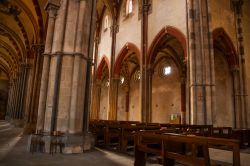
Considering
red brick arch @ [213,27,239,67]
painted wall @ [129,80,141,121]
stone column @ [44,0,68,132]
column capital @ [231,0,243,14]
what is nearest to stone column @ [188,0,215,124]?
red brick arch @ [213,27,239,67]

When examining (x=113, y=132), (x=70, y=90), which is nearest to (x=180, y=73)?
(x=113, y=132)

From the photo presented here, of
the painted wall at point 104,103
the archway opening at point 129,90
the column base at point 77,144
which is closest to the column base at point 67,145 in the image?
the column base at point 77,144

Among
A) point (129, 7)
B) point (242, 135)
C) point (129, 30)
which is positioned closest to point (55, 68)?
point (242, 135)

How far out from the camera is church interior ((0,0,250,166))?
6.17 m

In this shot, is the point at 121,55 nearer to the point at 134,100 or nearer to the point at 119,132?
the point at 134,100

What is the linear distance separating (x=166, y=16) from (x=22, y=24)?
13.1m

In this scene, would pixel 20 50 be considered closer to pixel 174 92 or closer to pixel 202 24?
pixel 174 92

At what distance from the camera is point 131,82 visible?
28.6m

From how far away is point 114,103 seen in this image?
21.0m

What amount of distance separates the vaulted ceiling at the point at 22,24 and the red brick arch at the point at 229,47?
42.7ft

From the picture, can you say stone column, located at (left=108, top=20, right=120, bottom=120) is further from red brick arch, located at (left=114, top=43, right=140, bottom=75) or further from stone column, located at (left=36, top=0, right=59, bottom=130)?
stone column, located at (left=36, top=0, right=59, bottom=130)

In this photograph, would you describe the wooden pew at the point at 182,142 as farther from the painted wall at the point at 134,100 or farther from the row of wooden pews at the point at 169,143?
the painted wall at the point at 134,100

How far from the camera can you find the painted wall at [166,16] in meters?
15.4

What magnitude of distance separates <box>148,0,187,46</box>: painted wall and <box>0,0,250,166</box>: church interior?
87mm
